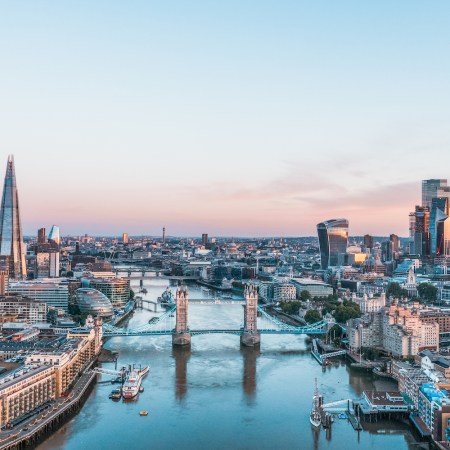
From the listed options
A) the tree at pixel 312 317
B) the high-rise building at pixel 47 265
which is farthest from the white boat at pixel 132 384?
the high-rise building at pixel 47 265

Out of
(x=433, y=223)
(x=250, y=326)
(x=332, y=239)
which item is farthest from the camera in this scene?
(x=433, y=223)

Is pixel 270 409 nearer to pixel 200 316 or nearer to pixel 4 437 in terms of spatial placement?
pixel 4 437

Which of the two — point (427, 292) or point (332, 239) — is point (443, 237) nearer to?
point (332, 239)

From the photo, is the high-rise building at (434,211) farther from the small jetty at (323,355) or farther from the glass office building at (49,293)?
the small jetty at (323,355)

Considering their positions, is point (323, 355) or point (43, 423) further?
point (323, 355)

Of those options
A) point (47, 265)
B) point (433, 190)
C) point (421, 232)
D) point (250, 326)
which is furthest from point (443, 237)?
point (250, 326)

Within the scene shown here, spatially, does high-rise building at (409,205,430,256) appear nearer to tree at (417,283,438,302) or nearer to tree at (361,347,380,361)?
tree at (417,283,438,302)
